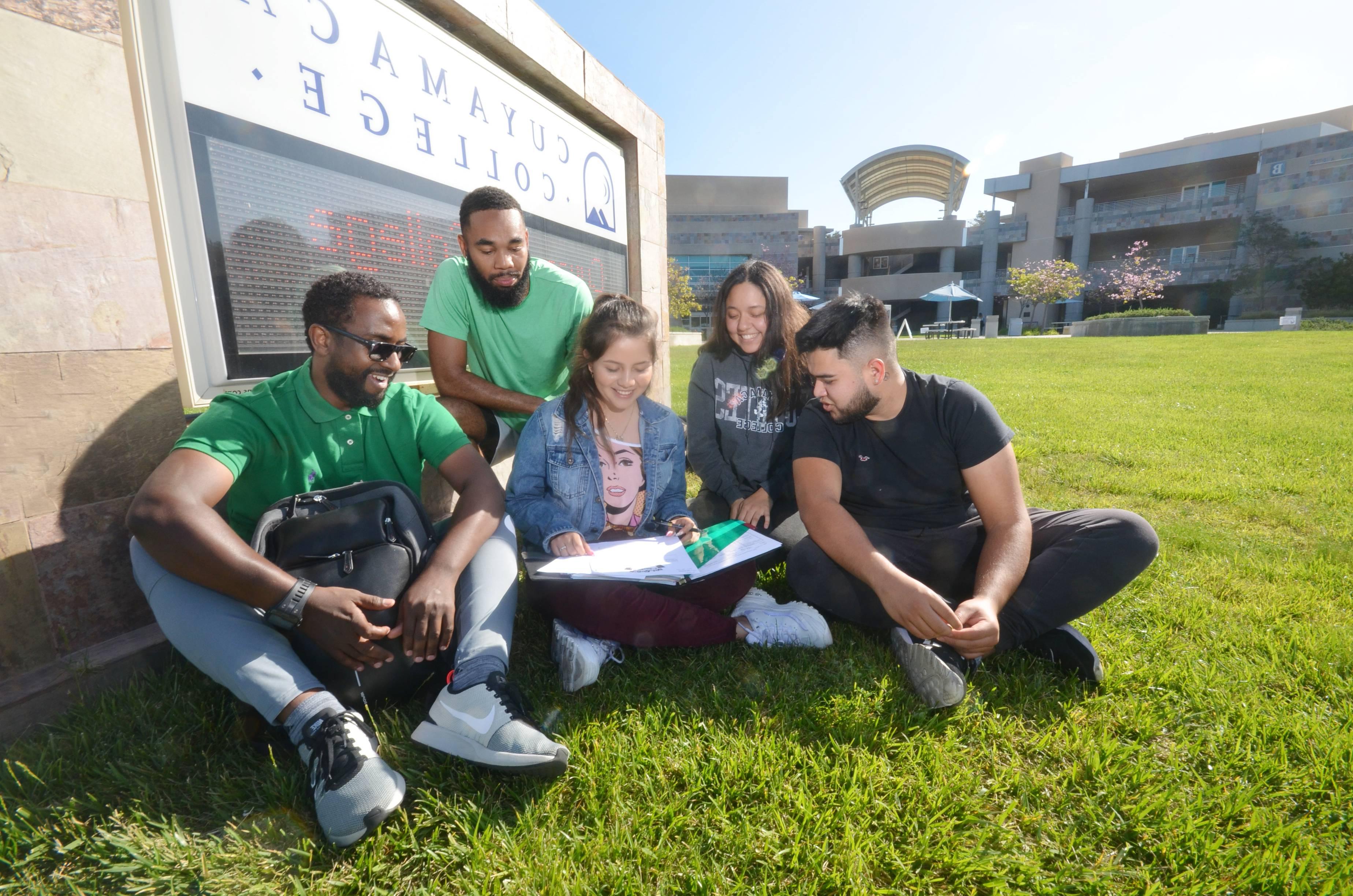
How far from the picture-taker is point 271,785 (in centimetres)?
173

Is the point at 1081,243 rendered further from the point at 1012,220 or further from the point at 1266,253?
the point at 1266,253

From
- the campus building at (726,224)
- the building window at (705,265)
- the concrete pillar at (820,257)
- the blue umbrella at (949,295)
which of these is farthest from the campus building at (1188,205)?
the building window at (705,265)

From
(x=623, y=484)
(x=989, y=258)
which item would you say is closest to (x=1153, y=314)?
(x=989, y=258)

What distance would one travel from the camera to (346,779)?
1.60 meters

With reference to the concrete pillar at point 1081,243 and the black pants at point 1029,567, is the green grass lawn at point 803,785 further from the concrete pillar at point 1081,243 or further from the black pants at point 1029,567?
the concrete pillar at point 1081,243

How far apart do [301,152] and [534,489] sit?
6.86 feet

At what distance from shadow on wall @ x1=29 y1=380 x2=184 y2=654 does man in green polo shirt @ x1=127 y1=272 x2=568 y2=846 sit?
0.31 meters

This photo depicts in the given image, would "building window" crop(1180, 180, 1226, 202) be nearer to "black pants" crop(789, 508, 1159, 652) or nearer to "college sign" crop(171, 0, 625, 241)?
"college sign" crop(171, 0, 625, 241)

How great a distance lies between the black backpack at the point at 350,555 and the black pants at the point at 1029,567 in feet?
5.34

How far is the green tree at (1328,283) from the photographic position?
33.1m

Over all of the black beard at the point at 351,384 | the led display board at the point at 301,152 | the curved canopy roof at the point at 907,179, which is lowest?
the black beard at the point at 351,384

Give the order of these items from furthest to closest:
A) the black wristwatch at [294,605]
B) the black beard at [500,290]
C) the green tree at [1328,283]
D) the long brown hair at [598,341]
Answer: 1. the green tree at [1328,283]
2. the black beard at [500,290]
3. the long brown hair at [598,341]
4. the black wristwatch at [294,605]

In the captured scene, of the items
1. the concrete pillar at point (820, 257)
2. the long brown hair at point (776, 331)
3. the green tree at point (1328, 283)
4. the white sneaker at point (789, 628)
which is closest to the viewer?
the white sneaker at point (789, 628)

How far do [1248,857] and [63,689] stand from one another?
3.55m
